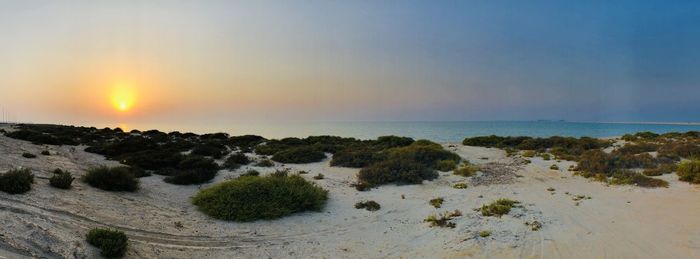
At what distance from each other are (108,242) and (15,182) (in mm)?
3634

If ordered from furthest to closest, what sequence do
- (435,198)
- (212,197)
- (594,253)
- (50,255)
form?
(435,198), (212,197), (594,253), (50,255)

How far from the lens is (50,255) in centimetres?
582

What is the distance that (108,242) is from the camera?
21.3 feet

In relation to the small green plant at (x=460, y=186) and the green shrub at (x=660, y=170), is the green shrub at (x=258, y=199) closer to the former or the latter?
the small green plant at (x=460, y=186)

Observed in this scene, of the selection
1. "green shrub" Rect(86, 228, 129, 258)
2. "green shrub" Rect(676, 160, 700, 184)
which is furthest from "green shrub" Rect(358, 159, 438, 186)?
"green shrub" Rect(86, 228, 129, 258)

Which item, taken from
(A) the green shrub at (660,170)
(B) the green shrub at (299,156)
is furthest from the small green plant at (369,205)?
(A) the green shrub at (660,170)

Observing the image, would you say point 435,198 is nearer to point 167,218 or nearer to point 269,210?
point 269,210

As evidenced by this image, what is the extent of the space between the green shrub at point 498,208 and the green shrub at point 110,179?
34.4ft

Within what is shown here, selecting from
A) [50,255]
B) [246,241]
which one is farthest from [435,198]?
[50,255]

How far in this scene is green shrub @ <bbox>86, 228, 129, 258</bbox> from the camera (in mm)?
6434

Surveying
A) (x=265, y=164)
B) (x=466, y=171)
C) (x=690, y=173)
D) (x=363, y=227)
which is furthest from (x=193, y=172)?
(x=690, y=173)

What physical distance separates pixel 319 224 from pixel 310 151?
1203 centimetres

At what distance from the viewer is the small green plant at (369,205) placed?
1142 cm

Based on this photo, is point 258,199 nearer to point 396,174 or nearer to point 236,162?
point 396,174
